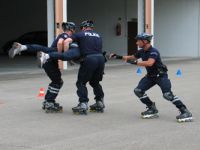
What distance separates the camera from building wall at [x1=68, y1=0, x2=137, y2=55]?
32.7 meters

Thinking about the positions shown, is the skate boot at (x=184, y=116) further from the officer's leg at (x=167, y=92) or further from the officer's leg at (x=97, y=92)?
the officer's leg at (x=97, y=92)

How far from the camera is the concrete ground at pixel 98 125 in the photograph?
7820 mm

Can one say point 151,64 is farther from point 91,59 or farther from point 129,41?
point 129,41

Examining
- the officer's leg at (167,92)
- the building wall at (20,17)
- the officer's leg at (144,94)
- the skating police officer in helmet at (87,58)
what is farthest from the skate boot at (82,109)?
the building wall at (20,17)

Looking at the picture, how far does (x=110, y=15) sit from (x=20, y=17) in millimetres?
7221

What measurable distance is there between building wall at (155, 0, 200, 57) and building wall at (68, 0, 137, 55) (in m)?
1.82

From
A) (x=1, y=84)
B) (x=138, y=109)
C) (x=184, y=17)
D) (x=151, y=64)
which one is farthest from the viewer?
(x=184, y=17)

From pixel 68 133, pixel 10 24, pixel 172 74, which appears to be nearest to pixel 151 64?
pixel 68 133

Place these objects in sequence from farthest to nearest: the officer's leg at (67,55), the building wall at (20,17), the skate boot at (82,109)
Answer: the building wall at (20,17) < the skate boot at (82,109) < the officer's leg at (67,55)

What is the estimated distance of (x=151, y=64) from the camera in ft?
31.1

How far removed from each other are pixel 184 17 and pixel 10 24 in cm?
1263

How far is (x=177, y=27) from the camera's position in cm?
3244

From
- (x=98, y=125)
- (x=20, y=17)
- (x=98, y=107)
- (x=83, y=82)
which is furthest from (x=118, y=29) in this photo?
(x=98, y=125)

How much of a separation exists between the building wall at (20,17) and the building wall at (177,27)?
838cm
